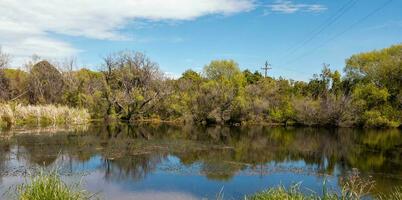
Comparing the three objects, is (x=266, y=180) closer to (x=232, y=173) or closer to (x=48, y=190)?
(x=232, y=173)

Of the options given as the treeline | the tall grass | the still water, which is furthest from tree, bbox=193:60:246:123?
the still water

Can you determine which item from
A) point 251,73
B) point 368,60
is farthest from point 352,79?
point 251,73

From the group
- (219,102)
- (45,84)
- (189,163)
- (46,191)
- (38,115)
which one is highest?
(45,84)

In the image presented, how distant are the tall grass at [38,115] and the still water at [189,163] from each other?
6073mm

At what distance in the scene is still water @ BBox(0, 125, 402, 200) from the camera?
14.7 m

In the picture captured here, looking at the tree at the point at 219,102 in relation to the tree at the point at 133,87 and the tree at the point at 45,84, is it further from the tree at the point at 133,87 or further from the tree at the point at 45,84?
the tree at the point at 45,84

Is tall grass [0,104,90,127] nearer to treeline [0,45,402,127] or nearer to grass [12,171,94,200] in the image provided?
treeline [0,45,402,127]

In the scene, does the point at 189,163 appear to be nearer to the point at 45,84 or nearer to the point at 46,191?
the point at 46,191

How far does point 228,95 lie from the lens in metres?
47.0

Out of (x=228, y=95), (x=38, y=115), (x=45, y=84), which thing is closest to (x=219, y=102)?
(x=228, y=95)

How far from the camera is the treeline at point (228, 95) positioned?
46.8 metres

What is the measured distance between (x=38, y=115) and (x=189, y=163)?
2366 centimetres

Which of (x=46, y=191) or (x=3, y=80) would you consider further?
(x=3, y=80)

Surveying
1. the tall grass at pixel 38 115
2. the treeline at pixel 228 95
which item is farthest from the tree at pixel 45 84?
the tall grass at pixel 38 115
